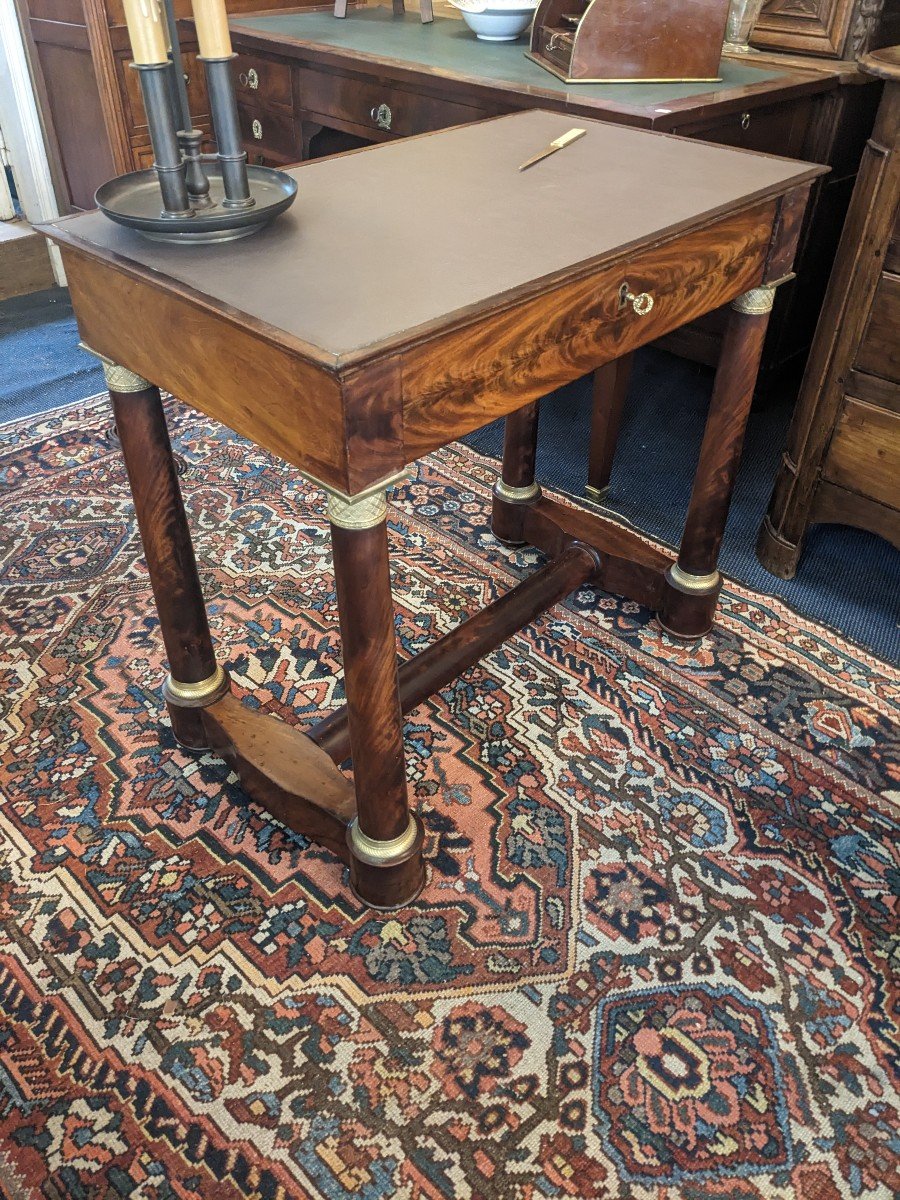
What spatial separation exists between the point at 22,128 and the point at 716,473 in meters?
3.42

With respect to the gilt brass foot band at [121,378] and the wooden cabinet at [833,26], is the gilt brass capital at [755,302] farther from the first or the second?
the wooden cabinet at [833,26]

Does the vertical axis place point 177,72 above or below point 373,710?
above

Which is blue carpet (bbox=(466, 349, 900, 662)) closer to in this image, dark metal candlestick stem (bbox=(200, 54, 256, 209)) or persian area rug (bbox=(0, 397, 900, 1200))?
persian area rug (bbox=(0, 397, 900, 1200))

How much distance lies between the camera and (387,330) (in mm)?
1090

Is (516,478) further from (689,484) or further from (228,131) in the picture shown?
(228,131)

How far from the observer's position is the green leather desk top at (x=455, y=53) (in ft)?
7.55

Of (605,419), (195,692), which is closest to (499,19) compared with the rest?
(605,419)

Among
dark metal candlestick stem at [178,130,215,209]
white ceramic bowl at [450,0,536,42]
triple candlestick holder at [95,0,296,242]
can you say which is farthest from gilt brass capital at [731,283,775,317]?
white ceramic bowl at [450,0,536,42]

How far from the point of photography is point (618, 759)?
6.23 feet

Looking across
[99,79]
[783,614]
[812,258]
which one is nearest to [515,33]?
[812,258]

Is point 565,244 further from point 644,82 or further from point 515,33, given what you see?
point 515,33

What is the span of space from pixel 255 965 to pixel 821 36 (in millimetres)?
2830

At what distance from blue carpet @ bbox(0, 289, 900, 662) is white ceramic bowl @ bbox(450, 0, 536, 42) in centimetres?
109

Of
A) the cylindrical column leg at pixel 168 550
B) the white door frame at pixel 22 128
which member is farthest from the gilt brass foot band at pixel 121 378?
the white door frame at pixel 22 128
